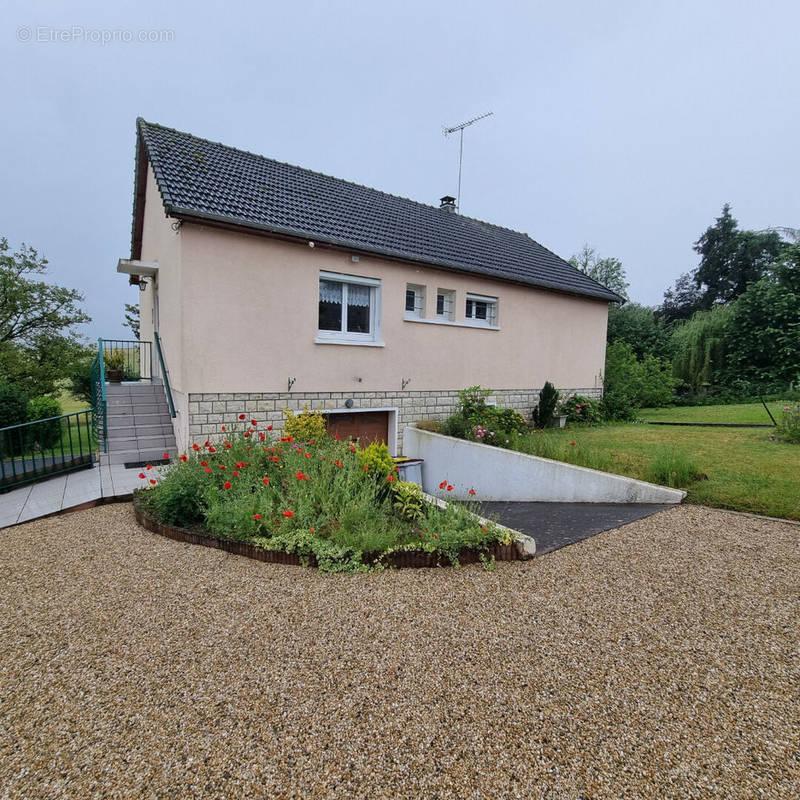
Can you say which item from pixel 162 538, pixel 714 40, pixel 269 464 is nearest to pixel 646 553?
pixel 269 464

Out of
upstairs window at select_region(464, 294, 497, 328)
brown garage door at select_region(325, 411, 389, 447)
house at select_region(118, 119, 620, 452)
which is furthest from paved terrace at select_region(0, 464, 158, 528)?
upstairs window at select_region(464, 294, 497, 328)

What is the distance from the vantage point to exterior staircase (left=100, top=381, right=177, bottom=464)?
800 centimetres

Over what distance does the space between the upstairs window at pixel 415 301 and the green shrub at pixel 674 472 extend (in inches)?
230

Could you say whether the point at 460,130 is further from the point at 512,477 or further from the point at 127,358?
the point at 127,358

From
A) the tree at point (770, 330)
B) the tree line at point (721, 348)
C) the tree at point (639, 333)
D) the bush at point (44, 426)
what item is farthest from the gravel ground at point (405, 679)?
the tree at point (639, 333)

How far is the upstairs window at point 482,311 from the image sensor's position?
11.3 metres

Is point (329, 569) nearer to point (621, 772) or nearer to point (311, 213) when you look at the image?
point (621, 772)

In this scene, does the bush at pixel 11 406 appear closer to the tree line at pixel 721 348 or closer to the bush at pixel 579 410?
the bush at pixel 579 410

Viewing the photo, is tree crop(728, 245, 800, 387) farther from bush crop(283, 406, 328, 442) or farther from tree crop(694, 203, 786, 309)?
bush crop(283, 406, 328, 442)

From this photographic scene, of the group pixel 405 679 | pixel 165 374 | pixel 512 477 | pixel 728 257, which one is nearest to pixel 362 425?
pixel 512 477

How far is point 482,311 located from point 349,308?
404 cm

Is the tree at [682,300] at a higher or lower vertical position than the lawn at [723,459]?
higher

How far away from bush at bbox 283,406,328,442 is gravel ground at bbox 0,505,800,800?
11.5 ft

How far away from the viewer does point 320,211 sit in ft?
31.7
